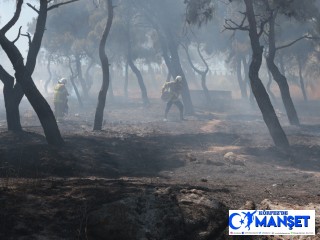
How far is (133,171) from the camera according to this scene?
9.05 meters

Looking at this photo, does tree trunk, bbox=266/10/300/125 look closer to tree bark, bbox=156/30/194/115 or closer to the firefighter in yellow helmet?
the firefighter in yellow helmet

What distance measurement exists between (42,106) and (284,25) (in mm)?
22748

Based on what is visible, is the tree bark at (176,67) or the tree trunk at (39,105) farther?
the tree bark at (176,67)

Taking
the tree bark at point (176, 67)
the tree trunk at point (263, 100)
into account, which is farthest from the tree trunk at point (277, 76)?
the tree bark at point (176, 67)

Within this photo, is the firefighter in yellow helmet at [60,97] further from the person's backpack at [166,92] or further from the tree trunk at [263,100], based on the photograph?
the tree trunk at [263,100]

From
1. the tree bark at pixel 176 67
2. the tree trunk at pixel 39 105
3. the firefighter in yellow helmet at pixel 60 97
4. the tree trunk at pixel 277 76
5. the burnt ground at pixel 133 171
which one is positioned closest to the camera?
the burnt ground at pixel 133 171

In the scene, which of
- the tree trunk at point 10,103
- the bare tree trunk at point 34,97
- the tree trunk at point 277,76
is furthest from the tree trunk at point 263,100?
the tree trunk at point 10,103

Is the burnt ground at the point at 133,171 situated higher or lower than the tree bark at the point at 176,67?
lower

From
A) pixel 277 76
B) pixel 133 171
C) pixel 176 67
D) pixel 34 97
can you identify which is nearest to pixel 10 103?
pixel 34 97

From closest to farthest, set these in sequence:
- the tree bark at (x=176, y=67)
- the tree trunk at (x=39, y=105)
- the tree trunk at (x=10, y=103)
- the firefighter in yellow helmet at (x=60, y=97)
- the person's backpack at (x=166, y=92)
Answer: the tree trunk at (x=39, y=105), the tree trunk at (x=10, y=103), the firefighter in yellow helmet at (x=60, y=97), the person's backpack at (x=166, y=92), the tree bark at (x=176, y=67)

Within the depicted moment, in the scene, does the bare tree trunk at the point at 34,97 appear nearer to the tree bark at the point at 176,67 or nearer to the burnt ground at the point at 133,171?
the burnt ground at the point at 133,171

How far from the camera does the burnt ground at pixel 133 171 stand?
4.41 meters

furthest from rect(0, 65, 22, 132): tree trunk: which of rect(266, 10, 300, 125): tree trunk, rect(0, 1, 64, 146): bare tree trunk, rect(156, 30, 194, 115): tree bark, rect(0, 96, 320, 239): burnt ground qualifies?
rect(156, 30, 194, 115): tree bark

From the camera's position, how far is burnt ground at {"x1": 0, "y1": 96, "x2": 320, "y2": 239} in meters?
4.41
